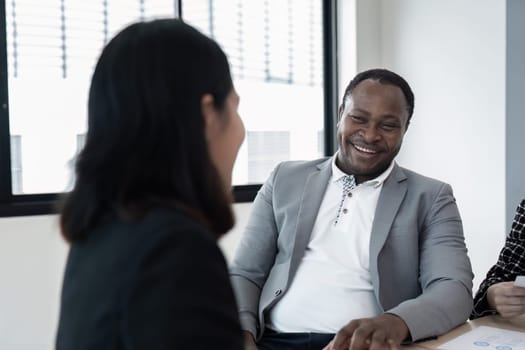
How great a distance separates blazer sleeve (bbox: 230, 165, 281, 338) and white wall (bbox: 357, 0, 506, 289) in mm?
1399

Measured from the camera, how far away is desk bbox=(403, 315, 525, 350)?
1313 millimetres

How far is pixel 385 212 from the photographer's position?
1660mm

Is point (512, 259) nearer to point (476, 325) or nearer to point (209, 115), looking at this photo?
point (476, 325)

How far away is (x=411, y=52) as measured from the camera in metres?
3.20

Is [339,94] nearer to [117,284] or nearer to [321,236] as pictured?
[321,236]

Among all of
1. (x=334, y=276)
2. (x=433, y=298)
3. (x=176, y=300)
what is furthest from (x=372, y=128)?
(x=176, y=300)

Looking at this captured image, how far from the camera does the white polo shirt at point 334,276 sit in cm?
160

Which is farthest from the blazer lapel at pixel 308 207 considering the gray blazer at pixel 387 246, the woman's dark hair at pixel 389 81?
the woman's dark hair at pixel 389 81

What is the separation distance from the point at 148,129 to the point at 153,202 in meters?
0.09

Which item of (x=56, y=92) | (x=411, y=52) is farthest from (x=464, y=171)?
(x=56, y=92)

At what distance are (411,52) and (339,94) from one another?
1.61 ft

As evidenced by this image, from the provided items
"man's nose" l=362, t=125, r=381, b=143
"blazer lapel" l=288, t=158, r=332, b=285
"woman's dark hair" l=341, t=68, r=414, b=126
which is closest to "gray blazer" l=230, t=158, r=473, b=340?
"blazer lapel" l=288, t=158, r=332, b=285

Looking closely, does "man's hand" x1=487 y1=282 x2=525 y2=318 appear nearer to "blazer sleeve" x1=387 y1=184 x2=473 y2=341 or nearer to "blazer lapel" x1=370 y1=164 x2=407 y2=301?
"blazer sleeve" x1=387 y1=184 x2=473 y2=341

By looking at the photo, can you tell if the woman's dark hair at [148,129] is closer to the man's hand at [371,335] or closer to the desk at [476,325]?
the man's hand at [371,335]
